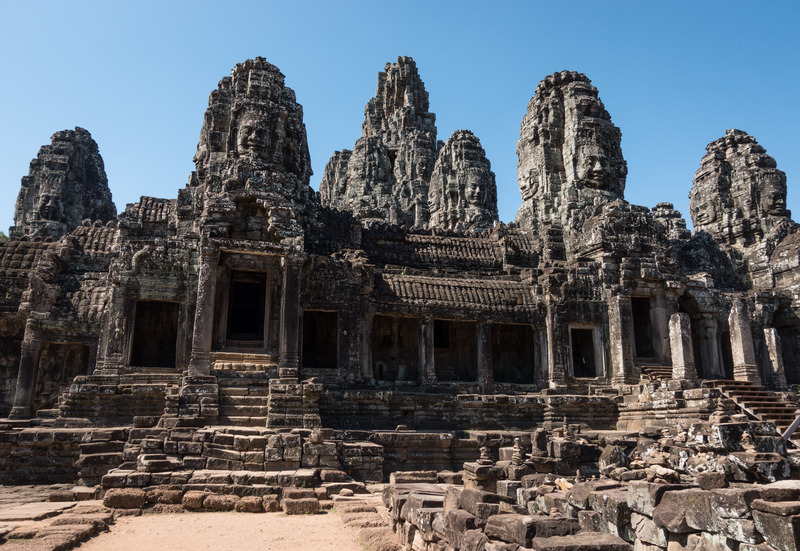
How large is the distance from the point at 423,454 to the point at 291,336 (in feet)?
14.1

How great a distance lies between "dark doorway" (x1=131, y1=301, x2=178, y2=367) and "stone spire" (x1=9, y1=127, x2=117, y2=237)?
16.2m

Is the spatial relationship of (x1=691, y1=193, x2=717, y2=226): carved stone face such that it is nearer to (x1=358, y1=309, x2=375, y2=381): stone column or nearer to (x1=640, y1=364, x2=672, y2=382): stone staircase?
(x1=640, y1=364, x2=672, y2=382): stone staircase

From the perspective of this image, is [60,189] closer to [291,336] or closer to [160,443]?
[291,336]

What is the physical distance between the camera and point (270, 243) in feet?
50.3

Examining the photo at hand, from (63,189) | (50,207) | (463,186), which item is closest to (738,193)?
(463,186)

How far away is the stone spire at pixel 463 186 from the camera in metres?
36.1

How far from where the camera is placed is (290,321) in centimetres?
1494

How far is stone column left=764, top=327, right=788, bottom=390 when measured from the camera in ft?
65.7

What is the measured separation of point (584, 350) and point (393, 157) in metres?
31.9

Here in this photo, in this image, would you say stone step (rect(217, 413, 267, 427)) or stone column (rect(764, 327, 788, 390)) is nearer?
stone step (rect(217, 413, 267, 427))

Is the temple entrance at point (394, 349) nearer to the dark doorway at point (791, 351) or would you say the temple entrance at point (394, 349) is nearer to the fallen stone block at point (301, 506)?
the fallen stone block at point (301, 506)

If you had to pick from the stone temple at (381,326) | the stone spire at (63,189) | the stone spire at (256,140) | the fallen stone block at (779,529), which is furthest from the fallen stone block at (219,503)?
the stone spire at (63,189)

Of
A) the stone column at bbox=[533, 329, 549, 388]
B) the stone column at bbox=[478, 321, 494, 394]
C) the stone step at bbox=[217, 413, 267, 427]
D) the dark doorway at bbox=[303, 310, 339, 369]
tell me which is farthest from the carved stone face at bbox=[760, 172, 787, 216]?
the stone step at bbox=[217, 413, 267, 427]

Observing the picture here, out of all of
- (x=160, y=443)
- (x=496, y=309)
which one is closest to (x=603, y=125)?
(x=496, y=309)
